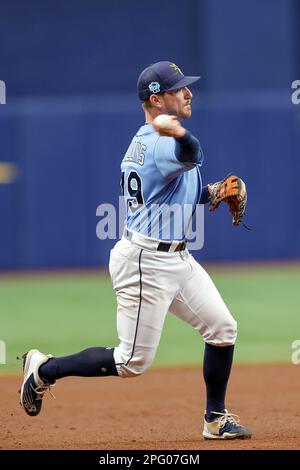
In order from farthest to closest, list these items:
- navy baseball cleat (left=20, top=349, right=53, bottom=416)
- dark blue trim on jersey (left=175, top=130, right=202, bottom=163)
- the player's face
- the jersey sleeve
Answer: navy baseball cleat (left=20, top=349, right=53, bottom=416)
the player's face
the jersey sleeve
dark blue trim on jersey (left=175, top=130, right=202, bottom=163)

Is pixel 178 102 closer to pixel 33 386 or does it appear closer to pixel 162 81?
pixel 162 81

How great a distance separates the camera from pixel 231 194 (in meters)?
5.43

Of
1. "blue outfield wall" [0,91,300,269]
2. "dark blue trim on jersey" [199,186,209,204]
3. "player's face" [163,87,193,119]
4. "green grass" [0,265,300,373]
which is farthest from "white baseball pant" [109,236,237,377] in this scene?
→ "blue outfield wall" [0,91,300,269]

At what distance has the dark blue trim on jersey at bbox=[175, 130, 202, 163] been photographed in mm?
4848

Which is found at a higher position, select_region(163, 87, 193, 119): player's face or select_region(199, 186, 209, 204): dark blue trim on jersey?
select_region(163, 87, 193, 119): player's face

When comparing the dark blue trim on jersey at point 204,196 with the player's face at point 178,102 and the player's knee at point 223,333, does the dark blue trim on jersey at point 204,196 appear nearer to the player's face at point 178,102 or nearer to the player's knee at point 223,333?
the player's face at point 178,102

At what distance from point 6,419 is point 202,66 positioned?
12194 millimetres

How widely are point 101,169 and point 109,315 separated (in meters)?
3.95

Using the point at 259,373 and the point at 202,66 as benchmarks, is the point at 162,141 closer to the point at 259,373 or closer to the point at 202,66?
the point at 259,373

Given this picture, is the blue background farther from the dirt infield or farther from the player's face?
the player's face

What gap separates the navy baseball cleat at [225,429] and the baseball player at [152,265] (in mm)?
415

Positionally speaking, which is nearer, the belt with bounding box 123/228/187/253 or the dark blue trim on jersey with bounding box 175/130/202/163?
the dark blue trim on jersey with bounding box 175/130/202/163

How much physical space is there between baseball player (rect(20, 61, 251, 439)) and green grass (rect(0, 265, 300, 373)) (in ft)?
9.76

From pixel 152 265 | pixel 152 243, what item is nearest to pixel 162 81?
pixel 152 243
